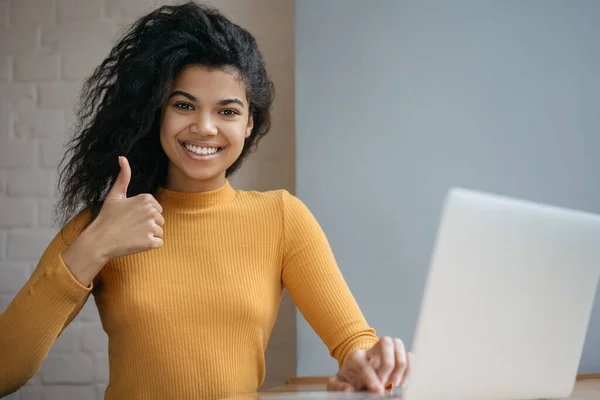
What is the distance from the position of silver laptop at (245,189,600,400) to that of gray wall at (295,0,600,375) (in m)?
1.15

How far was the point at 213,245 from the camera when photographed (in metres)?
1.58

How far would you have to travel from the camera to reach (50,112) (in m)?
2.42

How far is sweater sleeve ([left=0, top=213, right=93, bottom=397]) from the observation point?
1.36 meters

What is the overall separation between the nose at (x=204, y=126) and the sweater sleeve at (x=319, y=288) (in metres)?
0.26

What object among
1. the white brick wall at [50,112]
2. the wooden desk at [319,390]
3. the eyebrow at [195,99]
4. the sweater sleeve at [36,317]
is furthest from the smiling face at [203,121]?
the white brick wall at [50,112]

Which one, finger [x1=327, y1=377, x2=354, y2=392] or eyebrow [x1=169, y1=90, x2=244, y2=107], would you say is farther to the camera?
eyebrow [x1=169, y1=90, x2=244, y2=107]

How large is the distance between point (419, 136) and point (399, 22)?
354mm

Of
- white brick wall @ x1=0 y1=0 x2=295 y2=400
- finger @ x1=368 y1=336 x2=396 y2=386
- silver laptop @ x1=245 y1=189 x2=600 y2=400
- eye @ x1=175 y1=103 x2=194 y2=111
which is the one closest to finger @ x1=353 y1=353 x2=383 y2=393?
finger @ x1=368 y1=336 x2=396 y2=386

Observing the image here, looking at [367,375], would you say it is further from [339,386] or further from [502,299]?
[502,299]

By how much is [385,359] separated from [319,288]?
452 millimetres

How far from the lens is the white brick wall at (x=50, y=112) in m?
2.33

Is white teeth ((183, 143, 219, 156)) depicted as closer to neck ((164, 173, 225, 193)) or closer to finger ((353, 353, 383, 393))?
neck ((164, 173, 225, 193))

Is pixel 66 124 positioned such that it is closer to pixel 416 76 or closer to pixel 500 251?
pixel 416 76

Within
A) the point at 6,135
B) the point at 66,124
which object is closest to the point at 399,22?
the point at 66,124
